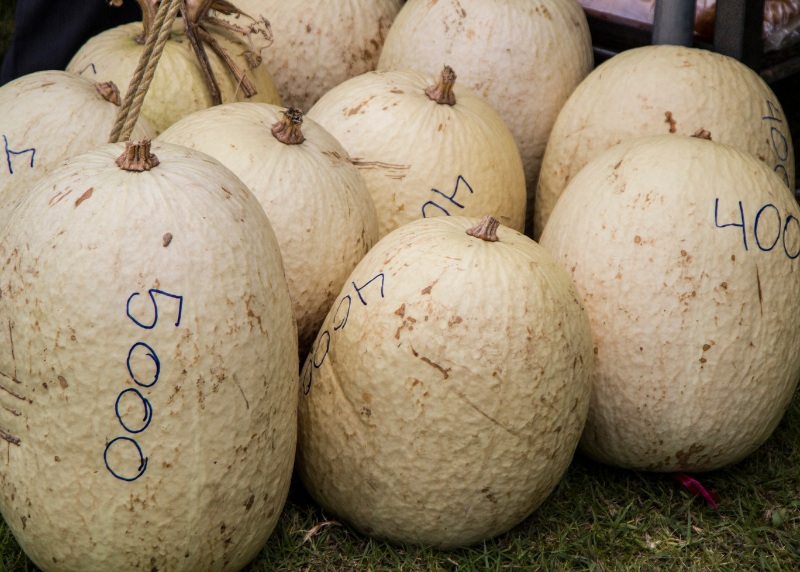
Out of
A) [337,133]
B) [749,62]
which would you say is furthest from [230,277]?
[749,62]

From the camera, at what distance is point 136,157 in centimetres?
157

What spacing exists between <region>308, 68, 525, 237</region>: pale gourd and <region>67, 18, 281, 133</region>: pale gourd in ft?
1.65

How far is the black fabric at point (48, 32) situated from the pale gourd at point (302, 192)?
1647mm

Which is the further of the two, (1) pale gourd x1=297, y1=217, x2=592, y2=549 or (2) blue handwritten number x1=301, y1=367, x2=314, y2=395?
(2) blue handwritten number x1=301, y1=367, x2=314, y2=395

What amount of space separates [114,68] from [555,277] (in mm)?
1725

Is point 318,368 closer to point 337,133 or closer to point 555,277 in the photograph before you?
point 555,277

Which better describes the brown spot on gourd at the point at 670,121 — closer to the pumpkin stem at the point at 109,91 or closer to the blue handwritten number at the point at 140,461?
the pumpkin stem at the point at 109,91

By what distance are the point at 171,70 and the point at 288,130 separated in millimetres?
777

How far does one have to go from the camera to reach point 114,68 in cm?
257

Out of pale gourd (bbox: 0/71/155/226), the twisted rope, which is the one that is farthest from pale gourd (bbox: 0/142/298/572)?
pale gourd (bbox: 0/71/155/226)

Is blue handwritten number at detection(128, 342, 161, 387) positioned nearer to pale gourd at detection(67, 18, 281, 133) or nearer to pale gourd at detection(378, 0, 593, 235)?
pale gourd at detection(67, 18, 281, 133)

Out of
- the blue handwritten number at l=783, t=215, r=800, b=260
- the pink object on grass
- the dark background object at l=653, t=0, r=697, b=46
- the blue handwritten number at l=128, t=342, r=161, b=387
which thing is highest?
the dark background object at l=653, t=0, r=697, b=46

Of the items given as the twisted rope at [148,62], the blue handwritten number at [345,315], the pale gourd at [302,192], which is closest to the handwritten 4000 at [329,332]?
the blue handwritten number at [345,315]

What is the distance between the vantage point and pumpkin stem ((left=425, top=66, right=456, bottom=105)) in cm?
226
